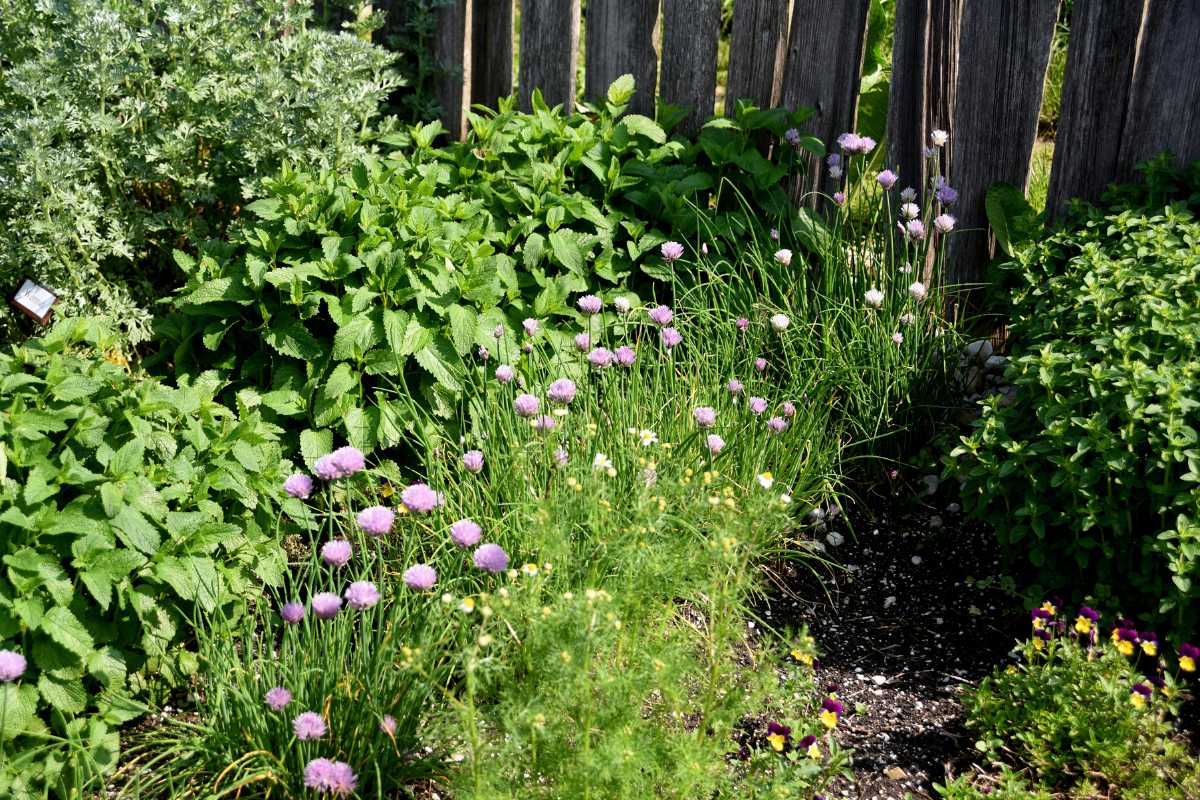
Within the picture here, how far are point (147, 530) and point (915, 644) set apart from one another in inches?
80.6

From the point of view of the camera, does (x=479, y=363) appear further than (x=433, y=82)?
No

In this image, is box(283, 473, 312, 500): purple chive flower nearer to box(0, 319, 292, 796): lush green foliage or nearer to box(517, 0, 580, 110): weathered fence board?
box(0, 319, 292, 796): lush green foliage

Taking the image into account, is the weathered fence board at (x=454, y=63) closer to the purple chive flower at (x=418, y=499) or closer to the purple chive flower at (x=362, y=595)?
the purple chive flower at (x=418, y=499)

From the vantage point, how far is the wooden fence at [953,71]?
3.64 metres

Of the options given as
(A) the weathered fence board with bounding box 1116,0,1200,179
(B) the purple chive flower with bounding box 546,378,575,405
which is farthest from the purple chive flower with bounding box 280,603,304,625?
(A) the weathered fence board with bounding box 1116,0,1200,179

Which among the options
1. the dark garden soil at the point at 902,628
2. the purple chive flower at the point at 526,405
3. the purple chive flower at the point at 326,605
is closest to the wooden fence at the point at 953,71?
the dark garden soil at the point at 902,628

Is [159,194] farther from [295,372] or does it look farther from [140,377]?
[295,372]

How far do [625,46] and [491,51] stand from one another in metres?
0.78

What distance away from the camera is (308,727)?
2045mm

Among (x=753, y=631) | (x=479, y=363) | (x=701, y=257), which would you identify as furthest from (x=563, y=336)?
(x=753, y=631)

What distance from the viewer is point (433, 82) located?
5.11 m

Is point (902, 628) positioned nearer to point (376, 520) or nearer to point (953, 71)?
point (376, 520)

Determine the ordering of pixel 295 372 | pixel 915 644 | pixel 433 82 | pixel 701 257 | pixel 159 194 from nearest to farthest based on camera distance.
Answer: pixel 915 644, pixel 295 372, pixel 701 257, pixel 159 194, pixel 433 82

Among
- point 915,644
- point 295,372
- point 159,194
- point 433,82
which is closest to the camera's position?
point 915,644
